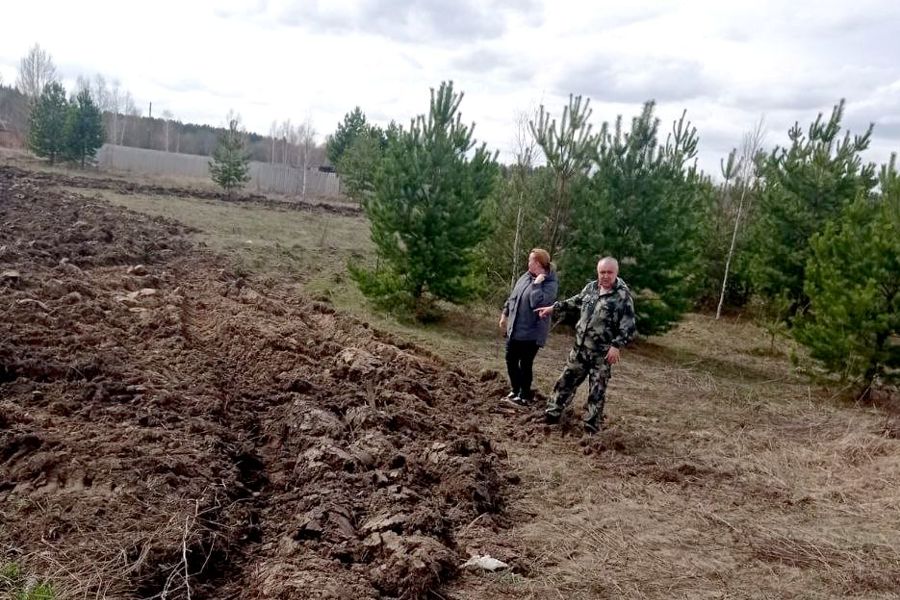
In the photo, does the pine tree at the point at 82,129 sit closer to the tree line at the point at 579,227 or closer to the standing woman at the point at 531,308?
the tree line at the point at 579,227

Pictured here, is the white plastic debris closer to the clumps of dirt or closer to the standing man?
the clumps of dirt

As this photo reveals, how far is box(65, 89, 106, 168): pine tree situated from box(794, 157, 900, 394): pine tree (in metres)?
37.5

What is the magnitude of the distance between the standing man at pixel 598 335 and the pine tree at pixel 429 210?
4.31 meters

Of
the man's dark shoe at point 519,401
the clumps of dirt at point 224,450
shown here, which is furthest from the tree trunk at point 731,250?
the man's dark shoe at point 519,401

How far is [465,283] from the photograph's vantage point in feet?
35.9

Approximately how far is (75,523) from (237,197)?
30286 millimetres

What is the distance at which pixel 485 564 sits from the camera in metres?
3.98

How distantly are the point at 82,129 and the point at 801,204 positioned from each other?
35.8 meters

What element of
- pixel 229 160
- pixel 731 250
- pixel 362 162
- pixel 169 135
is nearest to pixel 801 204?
pixel 731 250

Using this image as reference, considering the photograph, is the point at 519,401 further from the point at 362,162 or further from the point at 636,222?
the point at 362,162

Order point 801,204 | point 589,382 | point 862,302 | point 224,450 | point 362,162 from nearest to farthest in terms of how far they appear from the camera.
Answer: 1. point 224,450
2. point 589,382
3. point 862,302
4. point 801,204
5. point 362,162

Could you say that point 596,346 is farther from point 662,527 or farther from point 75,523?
point 75,523

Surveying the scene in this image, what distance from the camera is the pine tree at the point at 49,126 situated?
118 feet

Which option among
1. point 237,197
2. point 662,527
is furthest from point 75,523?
point 237,197
